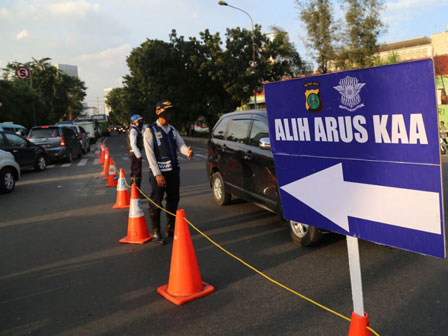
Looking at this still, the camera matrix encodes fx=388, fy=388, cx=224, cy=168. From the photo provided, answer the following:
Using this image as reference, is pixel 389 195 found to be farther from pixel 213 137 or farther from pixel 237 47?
pixel 237 47

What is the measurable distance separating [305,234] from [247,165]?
5.40ft

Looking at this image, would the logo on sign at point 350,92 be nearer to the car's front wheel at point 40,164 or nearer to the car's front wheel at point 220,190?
the car's front wheel at point 220,190

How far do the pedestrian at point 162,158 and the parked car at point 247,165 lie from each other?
1.08 meters

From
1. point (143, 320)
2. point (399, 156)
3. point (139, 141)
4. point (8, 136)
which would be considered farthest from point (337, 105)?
point (8, 136)

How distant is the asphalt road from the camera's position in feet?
10.5

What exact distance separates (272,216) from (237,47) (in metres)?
26.7

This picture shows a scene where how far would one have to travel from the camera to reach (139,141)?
8.44 metres

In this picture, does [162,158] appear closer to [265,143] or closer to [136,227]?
[136,227]

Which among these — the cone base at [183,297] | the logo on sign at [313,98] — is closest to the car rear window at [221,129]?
the cone base at [183,297]

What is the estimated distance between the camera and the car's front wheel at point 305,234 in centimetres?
482

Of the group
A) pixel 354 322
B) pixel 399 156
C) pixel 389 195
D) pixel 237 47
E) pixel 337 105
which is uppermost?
pixel 237 47

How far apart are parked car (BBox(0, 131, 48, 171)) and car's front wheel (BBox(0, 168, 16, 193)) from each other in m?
2.91

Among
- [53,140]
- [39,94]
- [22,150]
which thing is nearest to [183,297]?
[22,150]

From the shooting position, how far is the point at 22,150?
45.6 feet
